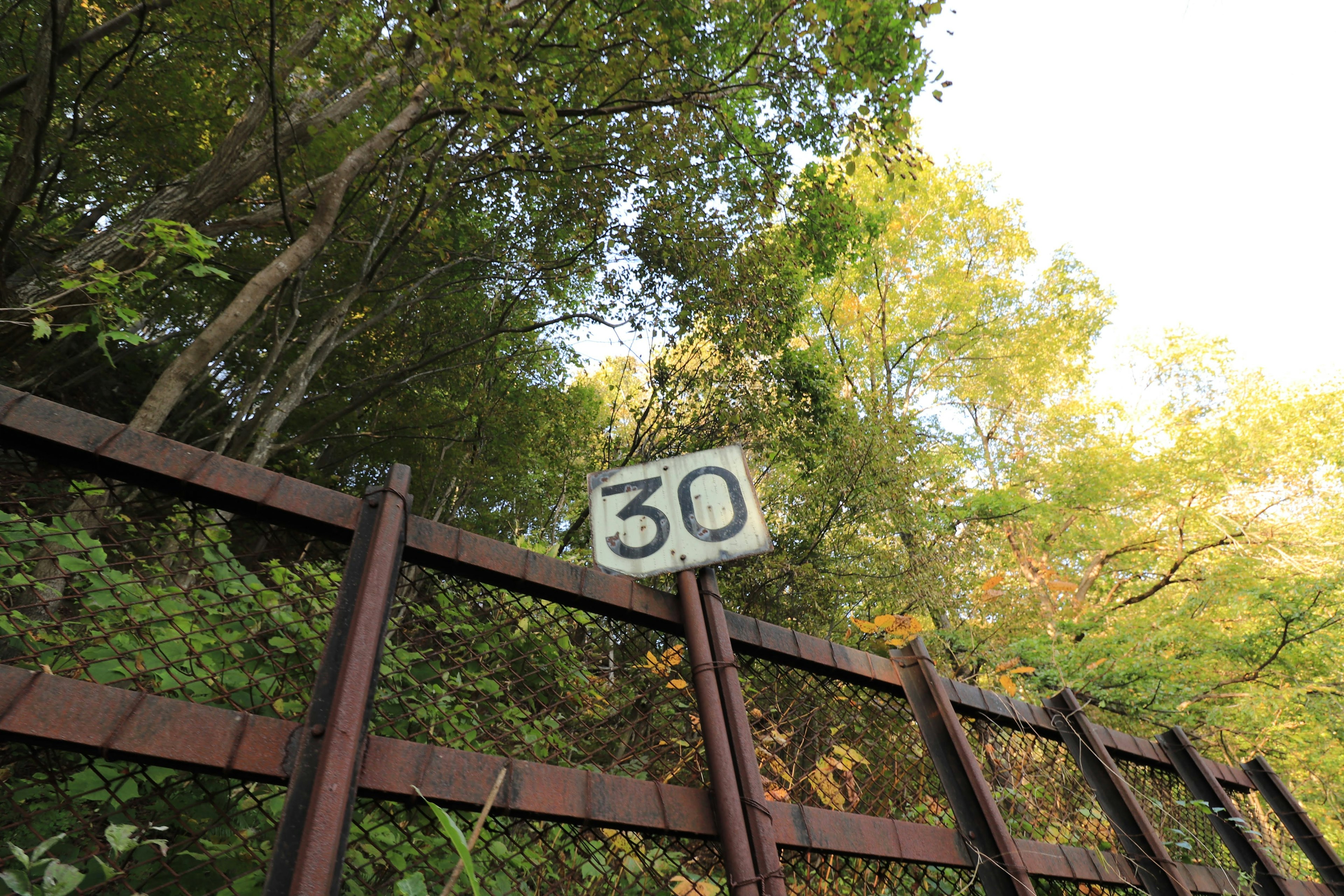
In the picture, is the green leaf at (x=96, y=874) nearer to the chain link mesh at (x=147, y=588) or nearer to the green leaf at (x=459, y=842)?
the chain link mesh at (x=147, y=588)

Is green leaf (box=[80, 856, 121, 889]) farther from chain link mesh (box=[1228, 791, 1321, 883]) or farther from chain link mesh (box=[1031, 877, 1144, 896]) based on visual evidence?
chain link mesh (box=[1228, 791, 1321, 883])

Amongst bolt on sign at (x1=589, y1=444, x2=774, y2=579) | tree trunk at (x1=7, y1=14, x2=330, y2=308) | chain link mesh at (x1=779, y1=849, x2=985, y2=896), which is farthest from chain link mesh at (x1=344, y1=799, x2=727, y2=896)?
tree trunk at (x1=7, y1=14, x2=330, y2=308)

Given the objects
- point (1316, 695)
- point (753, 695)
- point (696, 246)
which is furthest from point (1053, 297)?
point (753, 695)

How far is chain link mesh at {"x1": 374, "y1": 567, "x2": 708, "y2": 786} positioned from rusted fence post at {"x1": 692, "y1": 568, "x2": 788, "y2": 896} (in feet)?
0.76

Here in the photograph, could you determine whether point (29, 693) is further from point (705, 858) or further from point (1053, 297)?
point (1053, 297)

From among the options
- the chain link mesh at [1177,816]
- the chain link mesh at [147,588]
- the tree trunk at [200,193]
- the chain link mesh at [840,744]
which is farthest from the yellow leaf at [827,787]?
the tree trunk at [200,193]

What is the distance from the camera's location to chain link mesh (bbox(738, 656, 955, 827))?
2252mm

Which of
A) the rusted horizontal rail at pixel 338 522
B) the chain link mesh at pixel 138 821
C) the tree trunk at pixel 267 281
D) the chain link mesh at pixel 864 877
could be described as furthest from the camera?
the tree trunk at pixel 267 281

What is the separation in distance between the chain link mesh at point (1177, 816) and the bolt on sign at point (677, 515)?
2.40m

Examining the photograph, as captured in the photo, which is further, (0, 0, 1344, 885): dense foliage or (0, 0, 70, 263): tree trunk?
(0, 0, 1344, 885): dense foliage

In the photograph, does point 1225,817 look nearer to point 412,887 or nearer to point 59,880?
point 412,887

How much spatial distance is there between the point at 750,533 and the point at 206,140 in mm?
9804

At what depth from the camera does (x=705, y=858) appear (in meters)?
1.68

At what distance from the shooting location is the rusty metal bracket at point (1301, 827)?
342cm
